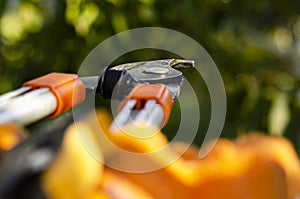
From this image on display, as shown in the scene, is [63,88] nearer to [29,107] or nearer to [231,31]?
[29,107]

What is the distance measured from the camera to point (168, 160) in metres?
0.49

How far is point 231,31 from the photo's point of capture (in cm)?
119

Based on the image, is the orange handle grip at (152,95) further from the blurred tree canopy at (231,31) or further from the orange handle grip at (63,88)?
the blurred tree canopy at (231,31)

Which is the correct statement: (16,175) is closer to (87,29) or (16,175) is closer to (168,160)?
(168,160)

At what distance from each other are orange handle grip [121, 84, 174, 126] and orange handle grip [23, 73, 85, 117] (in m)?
0.06

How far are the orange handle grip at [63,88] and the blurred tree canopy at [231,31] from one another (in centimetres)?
61

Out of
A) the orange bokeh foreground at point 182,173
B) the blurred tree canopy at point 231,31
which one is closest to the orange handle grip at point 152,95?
the orange bokeh foreground at point 182,173

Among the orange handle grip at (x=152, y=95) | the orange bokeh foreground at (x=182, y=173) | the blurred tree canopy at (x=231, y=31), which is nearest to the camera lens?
the orange bokeh foreground at (x=182, y=173)

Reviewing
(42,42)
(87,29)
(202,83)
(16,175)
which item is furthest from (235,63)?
(16,175)

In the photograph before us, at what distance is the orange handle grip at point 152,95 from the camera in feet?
1.71

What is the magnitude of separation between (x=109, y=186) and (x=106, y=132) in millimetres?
40

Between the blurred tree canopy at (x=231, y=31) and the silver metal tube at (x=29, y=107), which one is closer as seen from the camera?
the silver metal tube at (x=29, y=107)

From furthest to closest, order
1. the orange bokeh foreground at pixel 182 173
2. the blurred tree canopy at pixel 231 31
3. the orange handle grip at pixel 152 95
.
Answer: the blurred tree canopy at pixel 231 31 → the orange handle grip at pixel 152 95 → the orange bokeh foreground at pixel 182 173

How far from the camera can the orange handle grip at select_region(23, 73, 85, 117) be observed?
0.55 metres
